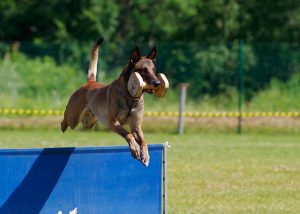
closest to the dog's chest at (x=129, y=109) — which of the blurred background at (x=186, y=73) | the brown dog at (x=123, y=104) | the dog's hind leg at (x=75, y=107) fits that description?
the brown dog at (x=123, y=104)

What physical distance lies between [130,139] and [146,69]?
2.32 ft

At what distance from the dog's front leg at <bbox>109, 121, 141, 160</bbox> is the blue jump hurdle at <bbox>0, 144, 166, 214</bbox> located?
9cm

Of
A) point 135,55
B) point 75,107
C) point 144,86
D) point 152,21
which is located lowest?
point 75,107

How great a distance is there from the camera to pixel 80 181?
7711mm

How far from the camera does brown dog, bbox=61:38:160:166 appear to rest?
798 centimetres

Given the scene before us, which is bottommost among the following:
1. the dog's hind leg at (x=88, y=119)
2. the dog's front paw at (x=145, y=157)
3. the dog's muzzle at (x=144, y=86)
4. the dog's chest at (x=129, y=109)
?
the dog's front paw at (x=145, y=157)

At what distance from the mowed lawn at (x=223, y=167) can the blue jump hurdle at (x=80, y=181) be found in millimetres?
1889

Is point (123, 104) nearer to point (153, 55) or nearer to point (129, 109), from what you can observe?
point (129, 109)

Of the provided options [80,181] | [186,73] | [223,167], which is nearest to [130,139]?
[80,181]

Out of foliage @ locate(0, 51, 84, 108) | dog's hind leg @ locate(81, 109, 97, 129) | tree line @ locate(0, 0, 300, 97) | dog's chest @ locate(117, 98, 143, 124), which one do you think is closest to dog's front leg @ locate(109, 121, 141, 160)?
dog's chest @ locate(117, 98, 143, 124)

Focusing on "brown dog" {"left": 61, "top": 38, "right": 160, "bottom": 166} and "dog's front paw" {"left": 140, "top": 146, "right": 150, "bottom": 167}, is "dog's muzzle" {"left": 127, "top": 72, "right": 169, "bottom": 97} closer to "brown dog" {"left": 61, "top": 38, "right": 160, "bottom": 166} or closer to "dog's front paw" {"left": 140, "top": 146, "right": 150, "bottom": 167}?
"brown dog" {"left": 61, "top": 38, "right": 160, "bottom": 166}

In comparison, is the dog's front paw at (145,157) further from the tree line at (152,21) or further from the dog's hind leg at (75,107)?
the tree line at (152,21)

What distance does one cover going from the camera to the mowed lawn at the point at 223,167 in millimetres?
10445

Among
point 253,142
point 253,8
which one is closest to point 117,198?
point 253,142
